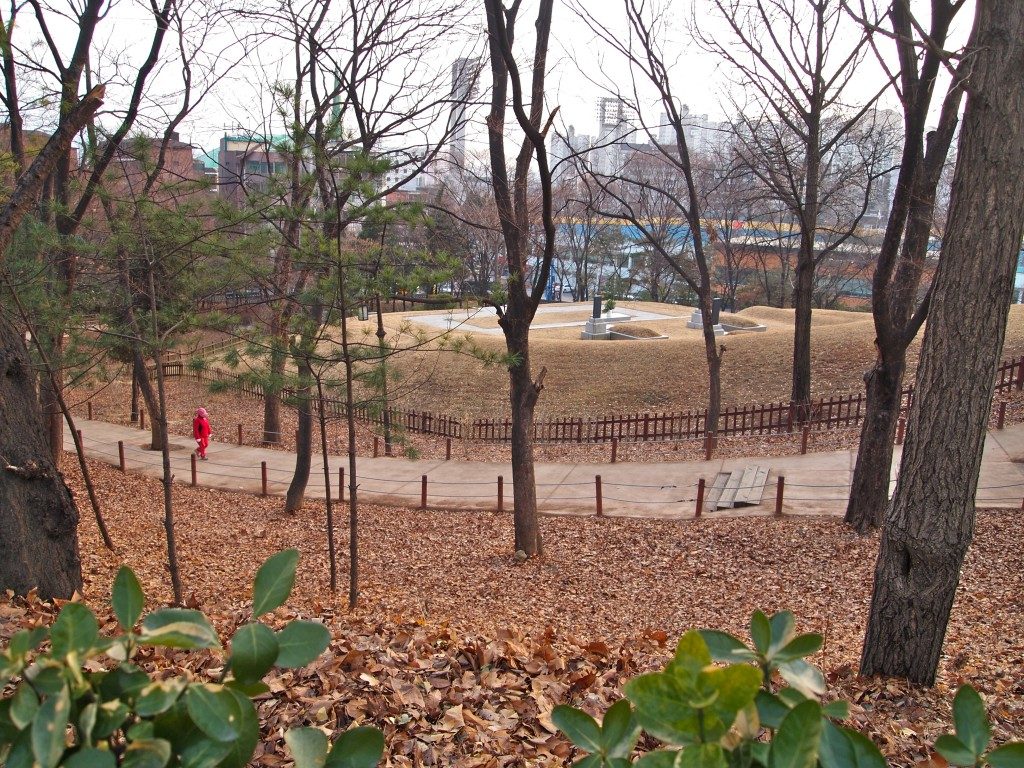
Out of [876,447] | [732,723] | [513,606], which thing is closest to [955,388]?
[732,723]

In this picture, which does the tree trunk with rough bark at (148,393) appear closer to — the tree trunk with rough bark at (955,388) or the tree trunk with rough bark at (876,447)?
the tree trunk with rough bark at (955,388)

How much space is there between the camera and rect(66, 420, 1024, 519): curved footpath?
13.1 metres

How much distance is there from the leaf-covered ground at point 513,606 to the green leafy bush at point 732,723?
78.3 inches

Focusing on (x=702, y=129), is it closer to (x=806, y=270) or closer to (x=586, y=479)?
(x=806, y=270)

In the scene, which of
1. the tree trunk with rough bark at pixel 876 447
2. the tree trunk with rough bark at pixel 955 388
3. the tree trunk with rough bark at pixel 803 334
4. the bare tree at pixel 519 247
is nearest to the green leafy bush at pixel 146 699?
the tree trunk with rough bark at pixel 955 388

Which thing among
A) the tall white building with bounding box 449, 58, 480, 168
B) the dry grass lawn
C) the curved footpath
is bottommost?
the curved footpath

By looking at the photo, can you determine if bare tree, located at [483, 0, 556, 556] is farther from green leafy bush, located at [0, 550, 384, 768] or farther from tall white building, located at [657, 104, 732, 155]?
green leafy bush, located at [0, 550, 384, 768]

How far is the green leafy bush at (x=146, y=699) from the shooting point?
1010mm

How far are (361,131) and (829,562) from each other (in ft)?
34.7

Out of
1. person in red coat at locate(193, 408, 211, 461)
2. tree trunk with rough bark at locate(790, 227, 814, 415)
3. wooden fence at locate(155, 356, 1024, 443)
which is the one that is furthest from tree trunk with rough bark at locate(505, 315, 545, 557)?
person in red coat at locate(193, 408, 211, 461)

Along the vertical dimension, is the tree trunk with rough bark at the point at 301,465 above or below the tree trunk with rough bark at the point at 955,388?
below

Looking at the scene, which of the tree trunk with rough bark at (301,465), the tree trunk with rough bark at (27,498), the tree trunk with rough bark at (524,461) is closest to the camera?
the tree trunk with rough bark at (27,498)

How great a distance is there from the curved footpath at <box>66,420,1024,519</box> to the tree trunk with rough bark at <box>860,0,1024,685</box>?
740 centimetres

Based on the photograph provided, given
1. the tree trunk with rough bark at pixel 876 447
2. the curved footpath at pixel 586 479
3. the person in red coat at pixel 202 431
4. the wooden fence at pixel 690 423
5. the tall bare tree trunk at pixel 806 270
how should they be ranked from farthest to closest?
the person in red coat at pixel 202 431 → the wooden fence at pixel 690 423 → the tall bare tree trunk at pixel 806 270 → the curved footpath at pixel 586 479 → the tree trunk with rough bark at pixel 876 447
